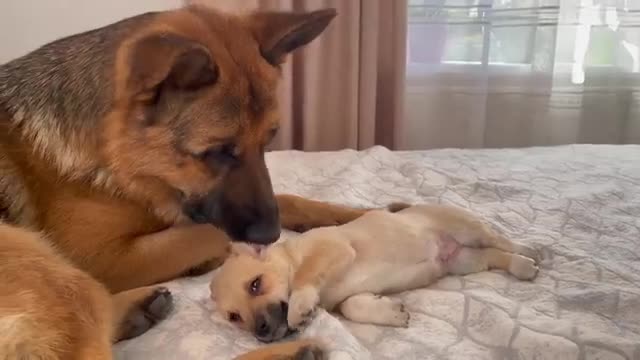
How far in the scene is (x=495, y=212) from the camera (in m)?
1.90

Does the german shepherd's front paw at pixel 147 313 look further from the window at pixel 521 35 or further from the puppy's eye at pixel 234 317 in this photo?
the window at pixel 521 35

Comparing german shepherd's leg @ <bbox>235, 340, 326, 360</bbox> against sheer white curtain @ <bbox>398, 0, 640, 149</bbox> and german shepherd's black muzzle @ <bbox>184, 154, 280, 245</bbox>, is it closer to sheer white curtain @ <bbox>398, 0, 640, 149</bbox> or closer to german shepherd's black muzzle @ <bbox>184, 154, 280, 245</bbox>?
german shepherd's black muzzle @ <bbox>184, 154, 280, 245</bbox>

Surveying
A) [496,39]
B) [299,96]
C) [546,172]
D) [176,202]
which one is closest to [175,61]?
[176,202]

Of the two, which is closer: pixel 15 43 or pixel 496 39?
pixel 15 43

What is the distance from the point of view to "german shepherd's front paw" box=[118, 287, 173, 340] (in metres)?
1.32

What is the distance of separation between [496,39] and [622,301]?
5.96ft

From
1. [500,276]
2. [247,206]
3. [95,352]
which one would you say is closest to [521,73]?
[500,276]

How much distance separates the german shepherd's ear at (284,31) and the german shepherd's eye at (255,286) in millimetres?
453

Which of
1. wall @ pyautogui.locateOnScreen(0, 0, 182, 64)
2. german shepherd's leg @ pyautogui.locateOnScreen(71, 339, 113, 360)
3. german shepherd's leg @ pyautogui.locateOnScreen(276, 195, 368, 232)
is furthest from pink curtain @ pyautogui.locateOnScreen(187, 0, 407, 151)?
german shepherd's leg @ pyautogui.locateOnScreen(71, 339, 113, 360)

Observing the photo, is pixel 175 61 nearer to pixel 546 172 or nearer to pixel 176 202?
pixel 176 202

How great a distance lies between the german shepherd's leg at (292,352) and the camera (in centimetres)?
120

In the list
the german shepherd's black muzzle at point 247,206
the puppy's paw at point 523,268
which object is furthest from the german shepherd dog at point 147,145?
the puppy's paw at point 523,268

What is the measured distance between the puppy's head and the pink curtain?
1.22 m

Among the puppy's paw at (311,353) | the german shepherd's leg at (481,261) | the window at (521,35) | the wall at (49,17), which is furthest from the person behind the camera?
the window at (521,35)
